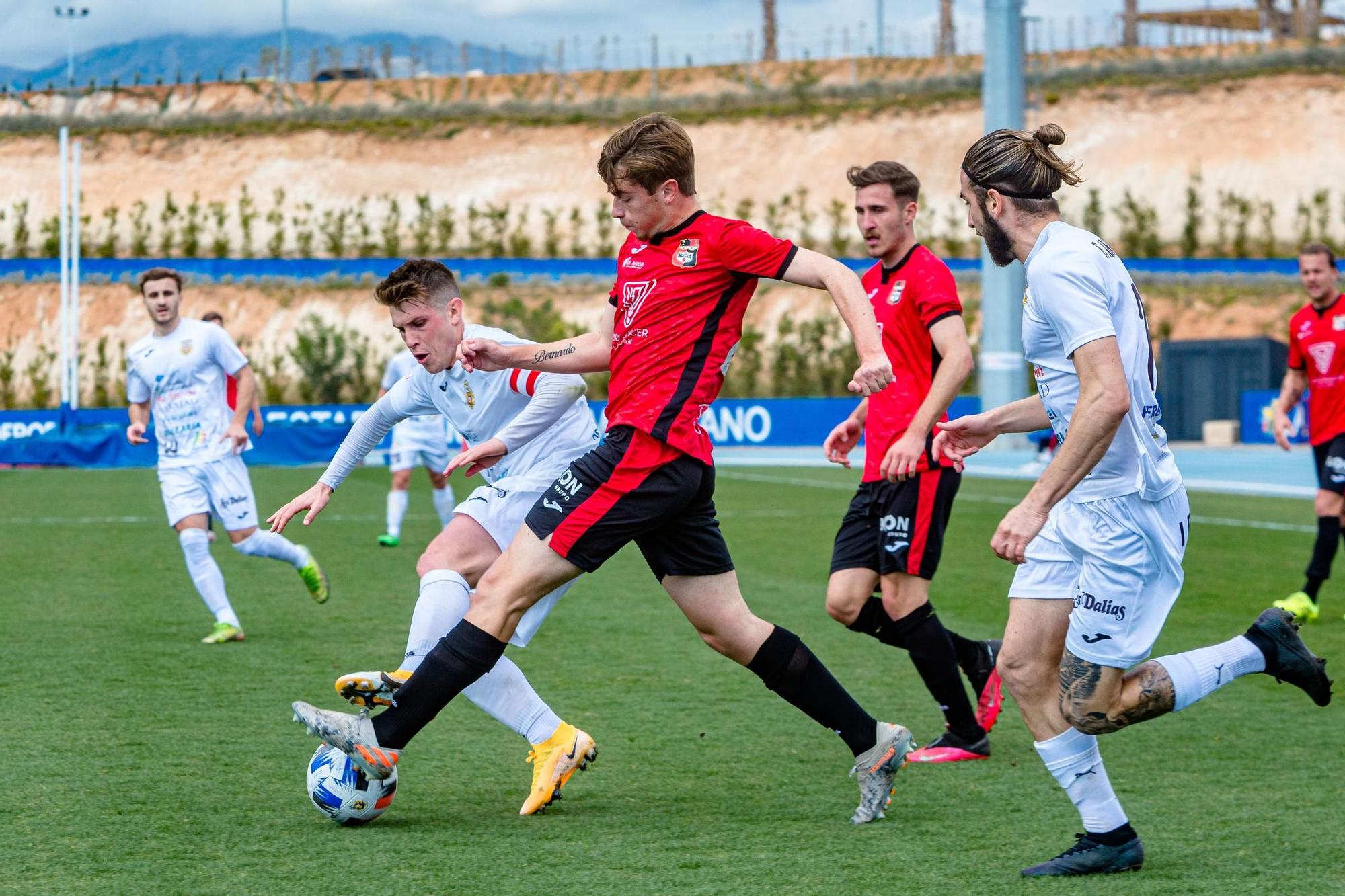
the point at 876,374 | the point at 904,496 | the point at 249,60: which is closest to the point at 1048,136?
the point at 876,374

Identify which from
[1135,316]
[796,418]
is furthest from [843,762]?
[796,418]

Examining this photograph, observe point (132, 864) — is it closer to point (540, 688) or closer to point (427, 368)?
point (427, 368)

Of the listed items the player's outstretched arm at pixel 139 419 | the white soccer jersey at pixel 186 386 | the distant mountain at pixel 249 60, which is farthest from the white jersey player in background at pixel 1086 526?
the distant mountain at pixel 249 60

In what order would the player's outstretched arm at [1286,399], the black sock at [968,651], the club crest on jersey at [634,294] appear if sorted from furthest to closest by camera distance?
the player's outstretched arm at [1286,399] < the black sock at [968,651] < the club crest on jersey at [634,294]

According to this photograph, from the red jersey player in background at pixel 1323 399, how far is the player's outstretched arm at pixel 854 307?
5.71 meters

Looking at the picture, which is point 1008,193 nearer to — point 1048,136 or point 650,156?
point 1048,136

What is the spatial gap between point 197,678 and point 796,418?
22.9 meters

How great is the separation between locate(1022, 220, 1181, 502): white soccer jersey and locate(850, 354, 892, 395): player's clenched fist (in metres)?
0.36

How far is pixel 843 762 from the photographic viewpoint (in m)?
5.70

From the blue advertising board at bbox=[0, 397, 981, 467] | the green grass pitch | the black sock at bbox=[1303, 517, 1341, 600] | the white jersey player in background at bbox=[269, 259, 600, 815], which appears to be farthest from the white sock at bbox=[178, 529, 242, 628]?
the blue advertising board at bbox=[0, 397, 981, 467]

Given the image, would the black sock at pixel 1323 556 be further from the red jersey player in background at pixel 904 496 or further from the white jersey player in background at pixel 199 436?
the white jersey player in background at pixel 199 436

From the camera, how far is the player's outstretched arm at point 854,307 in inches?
161

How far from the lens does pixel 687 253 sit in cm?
456

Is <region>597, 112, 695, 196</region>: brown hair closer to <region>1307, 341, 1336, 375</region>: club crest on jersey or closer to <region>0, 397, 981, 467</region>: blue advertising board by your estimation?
<region>1307, 341, 1336, 375</region>: club crest on jersey
